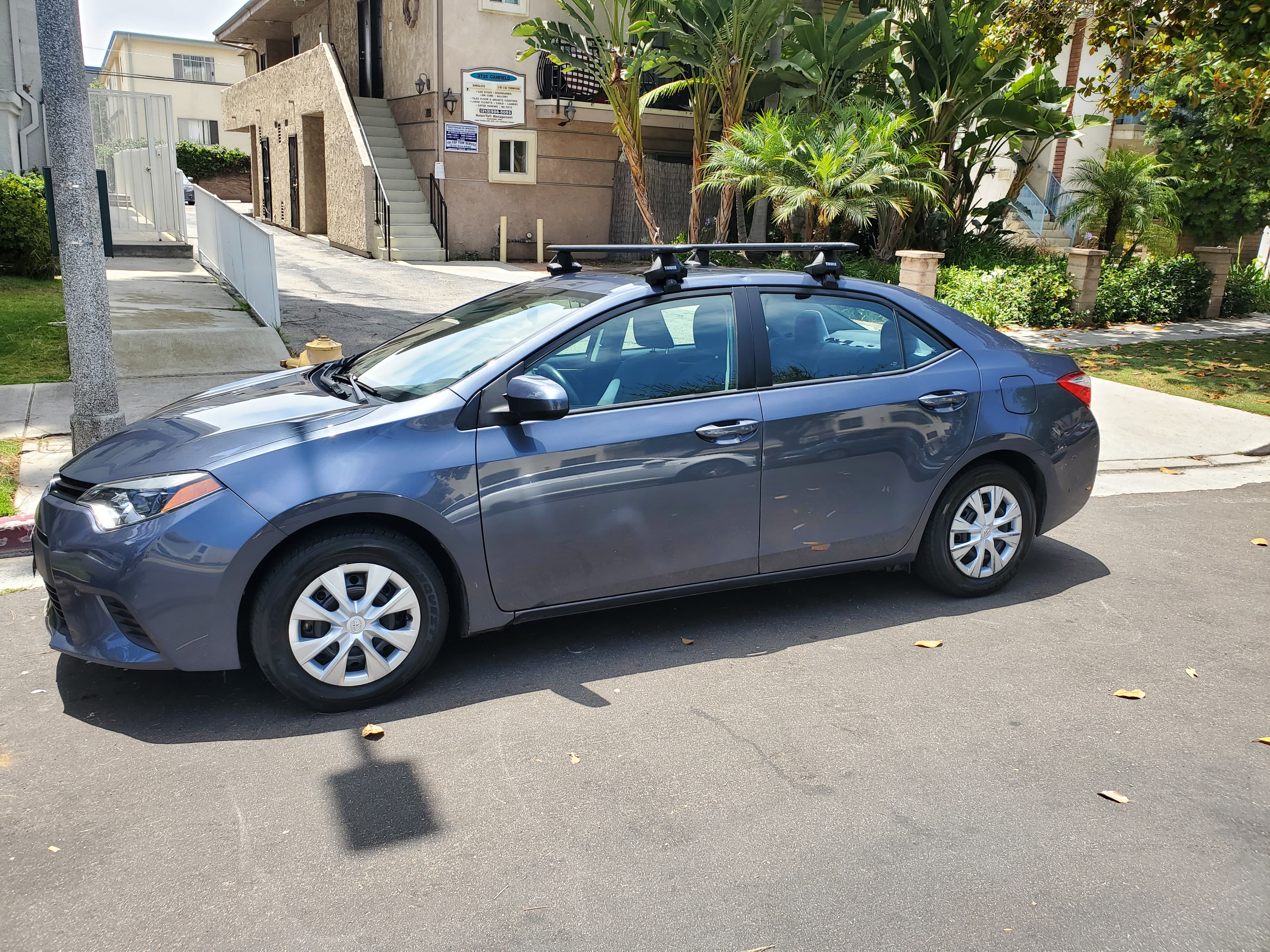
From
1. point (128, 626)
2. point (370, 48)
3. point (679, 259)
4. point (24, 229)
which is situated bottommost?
point (128, 626)

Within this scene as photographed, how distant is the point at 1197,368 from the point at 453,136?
15.2 m

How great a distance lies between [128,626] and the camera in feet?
12.2

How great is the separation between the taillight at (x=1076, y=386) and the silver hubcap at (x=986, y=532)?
0.65 metres

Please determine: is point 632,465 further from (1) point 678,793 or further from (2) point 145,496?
(2) point 145,496

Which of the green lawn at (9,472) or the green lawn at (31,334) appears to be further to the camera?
the green lawn at (31,334)

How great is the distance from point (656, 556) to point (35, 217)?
12559 millimetres

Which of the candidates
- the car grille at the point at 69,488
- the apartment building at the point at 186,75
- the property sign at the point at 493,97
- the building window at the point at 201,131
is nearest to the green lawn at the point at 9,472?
the car grille at the point at 69,488

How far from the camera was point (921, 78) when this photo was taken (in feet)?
56.0

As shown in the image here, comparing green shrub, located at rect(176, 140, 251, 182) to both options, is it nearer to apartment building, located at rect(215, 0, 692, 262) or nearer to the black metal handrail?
apartment building, located at rect(215, 0, 692, 262)

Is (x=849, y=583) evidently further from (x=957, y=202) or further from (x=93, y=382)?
(x=957, y=202)

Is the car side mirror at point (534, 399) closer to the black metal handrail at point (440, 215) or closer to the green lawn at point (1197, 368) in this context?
the green lawn at point (1197, 368)

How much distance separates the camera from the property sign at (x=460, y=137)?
21.6m

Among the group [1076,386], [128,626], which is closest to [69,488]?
[128,626]

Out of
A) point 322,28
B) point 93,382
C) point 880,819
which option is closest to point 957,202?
point 93,382
